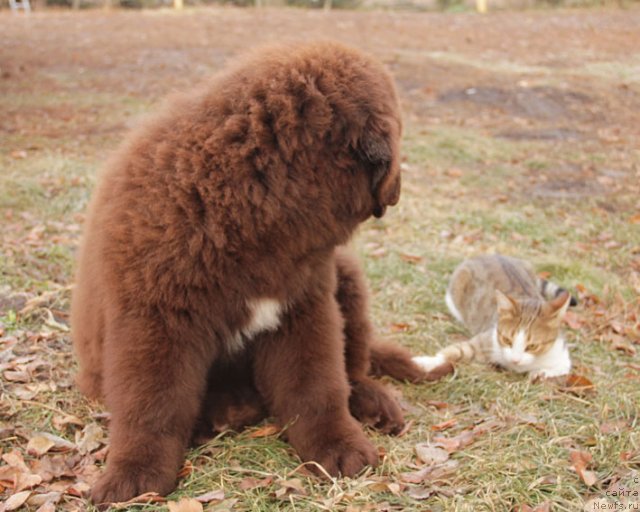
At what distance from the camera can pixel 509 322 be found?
15.2ft

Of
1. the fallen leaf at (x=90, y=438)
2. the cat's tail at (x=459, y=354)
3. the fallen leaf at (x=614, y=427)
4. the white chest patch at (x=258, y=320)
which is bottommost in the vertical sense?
the cat's tail at (x=459, y=354)

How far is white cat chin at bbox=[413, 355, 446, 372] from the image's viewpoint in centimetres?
405

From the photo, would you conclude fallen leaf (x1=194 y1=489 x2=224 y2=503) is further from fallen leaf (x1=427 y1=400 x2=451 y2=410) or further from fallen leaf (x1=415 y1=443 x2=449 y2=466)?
fallen leaf (x1=427 y1=400 x2=451 y2=410)

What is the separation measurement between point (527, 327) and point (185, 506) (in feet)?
8.66

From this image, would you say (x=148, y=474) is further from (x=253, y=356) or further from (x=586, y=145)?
(x=586, y=145)

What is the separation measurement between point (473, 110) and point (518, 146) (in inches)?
83.5

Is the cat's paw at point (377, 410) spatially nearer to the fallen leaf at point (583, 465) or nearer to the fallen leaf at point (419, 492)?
the fallen leaf at point (419, 492)

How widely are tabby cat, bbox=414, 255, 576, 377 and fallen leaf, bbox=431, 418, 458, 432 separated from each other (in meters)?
0.53

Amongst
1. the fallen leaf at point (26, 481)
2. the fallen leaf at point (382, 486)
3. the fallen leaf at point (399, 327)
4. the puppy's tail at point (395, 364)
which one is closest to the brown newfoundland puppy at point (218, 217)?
the fallen leaf at point (382, 486)

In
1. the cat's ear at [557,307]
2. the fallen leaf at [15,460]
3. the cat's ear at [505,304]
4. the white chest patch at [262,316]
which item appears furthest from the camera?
the cat's ear at [505,304]

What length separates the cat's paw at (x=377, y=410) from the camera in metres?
3.40

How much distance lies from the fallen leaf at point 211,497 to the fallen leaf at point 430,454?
902mm

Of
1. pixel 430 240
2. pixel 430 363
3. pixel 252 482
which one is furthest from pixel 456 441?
pixel 430 240

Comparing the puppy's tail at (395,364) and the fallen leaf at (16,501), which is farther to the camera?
the puppy's tail at (395,364)
